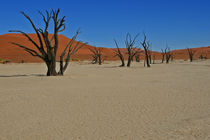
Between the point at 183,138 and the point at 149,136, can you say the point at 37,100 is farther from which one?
the point at 183,138

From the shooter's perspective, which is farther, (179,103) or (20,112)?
(179,103)

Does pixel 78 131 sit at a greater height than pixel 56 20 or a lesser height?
lesser

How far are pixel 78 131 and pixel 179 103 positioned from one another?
7.71 feet

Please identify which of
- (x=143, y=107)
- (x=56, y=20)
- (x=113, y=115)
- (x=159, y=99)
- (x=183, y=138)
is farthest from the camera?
(x=56, y=20)

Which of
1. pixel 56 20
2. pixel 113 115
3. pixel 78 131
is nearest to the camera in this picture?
pixel 78 131

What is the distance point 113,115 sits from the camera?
11.0 feet

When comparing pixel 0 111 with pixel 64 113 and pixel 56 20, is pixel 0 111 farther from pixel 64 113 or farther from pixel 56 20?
pixel 56 20

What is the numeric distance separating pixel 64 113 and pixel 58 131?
31.3 inches

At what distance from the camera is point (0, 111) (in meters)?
3.66

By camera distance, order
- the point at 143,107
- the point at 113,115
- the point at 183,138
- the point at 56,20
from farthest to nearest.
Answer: the point at 56,20, the point at 143,107, the point at 113,115, the point at 183,138

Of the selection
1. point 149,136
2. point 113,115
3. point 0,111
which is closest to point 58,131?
point 113,115

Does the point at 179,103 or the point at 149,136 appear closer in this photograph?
the point at 149,136

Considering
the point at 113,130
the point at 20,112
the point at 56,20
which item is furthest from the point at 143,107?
the point at 56,20

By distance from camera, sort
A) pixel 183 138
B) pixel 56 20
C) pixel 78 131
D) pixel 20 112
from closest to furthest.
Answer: pixel 183 138 < pixel 78 131 < pixel 20 112 < pixel 56 20
